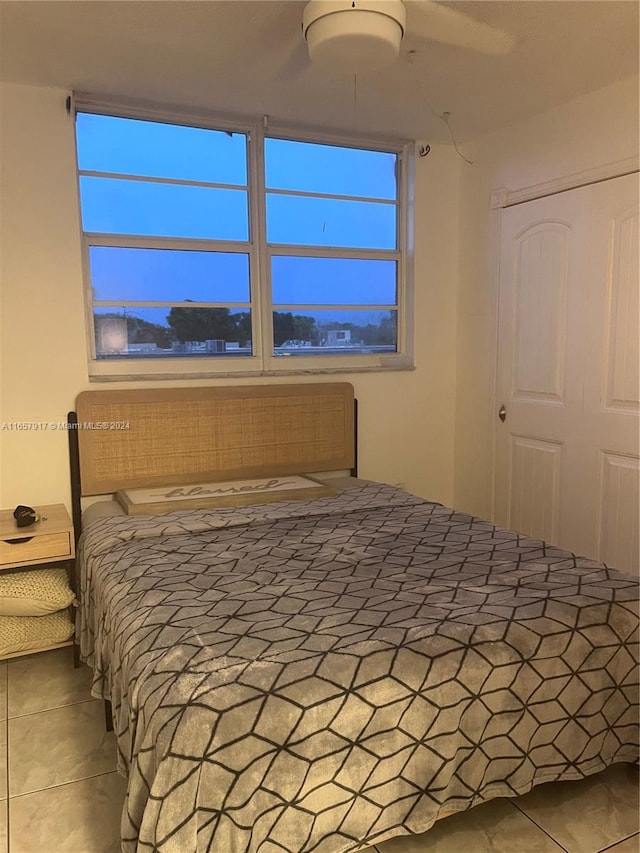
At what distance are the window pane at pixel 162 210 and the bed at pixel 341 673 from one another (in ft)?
5.00

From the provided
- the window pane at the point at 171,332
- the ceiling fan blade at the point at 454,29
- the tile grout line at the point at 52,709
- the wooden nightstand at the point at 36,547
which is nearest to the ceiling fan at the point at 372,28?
the ceiling fan blade at the point at 454,29

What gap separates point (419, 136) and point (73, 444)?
2426 millimetres

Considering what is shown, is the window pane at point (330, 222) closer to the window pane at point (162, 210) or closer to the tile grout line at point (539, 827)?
the window pane at point (162, 210)

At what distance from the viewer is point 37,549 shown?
2508 mm

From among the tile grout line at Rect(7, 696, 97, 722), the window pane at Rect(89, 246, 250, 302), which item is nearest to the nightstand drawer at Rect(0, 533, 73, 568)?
the tile grout line at Rect(7, 696, 97, 722)

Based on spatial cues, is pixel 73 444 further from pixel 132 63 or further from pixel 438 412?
pixel 438 412

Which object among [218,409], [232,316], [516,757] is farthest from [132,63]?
[516,757]

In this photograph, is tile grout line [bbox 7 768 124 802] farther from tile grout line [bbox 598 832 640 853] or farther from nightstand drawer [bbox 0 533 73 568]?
tile grout line [bbox 598 832 640 853]

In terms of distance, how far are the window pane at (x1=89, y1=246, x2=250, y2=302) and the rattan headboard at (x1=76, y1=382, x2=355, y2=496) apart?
1.59ft

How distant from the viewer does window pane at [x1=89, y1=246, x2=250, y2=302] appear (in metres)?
3.11

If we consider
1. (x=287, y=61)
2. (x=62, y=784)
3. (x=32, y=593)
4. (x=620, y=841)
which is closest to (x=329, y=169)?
(x=287, y=61)

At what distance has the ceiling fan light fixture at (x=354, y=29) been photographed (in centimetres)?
198

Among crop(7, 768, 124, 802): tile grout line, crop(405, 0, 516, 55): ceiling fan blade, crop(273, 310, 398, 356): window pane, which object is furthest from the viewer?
crop(273, 310, 398, 356): window pane

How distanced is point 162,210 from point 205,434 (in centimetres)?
113
